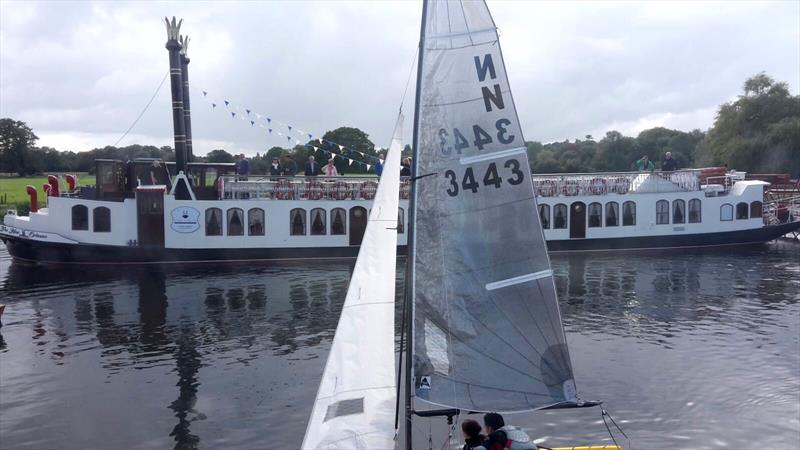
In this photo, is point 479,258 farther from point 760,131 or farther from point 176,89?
point 760,131

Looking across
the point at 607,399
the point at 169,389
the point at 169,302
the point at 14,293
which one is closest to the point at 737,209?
the point at 607,399

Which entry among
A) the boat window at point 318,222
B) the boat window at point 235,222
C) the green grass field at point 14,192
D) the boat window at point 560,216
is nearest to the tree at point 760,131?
the boat window at point 560,216

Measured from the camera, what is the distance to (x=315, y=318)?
23.2 meters

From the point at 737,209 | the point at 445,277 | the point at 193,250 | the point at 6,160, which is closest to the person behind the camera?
the point at 445,277

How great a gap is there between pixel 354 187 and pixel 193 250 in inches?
367

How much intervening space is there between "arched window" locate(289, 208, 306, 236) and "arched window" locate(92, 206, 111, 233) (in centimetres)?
930

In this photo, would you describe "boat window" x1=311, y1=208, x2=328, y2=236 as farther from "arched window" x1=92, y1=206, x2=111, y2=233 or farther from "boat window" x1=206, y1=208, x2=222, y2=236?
"arched window" x1=92, y1=206, x2=111, y2=233

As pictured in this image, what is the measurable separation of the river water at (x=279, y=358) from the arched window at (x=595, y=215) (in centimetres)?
845

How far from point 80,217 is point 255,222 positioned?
8824mm

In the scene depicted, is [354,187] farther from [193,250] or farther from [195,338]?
[195,338]

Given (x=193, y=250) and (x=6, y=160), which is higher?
(x=6, y=160)

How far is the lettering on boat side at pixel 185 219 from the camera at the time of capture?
1390 inches

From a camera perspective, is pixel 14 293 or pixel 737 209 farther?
pixel 737 209

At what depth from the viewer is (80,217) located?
34781mm
